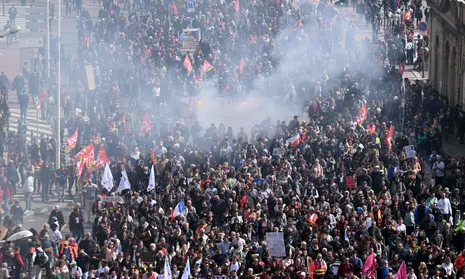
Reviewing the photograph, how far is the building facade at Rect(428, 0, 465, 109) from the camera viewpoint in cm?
5306

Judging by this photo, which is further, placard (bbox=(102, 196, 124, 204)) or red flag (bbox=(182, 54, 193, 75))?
red flag (bbox=(182, 54, 193, 75))

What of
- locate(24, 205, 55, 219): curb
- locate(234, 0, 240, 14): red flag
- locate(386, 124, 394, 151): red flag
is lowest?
locate(24, 205, 55, 219): curb

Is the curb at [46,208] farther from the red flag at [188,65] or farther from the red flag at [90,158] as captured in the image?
the red flag at [188,65]

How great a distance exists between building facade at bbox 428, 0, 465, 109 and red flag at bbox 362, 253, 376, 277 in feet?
61.4

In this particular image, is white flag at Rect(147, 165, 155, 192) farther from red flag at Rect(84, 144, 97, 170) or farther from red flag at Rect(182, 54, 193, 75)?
red flag at Rect(182, 54, 193, 75)

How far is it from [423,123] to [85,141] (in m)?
10.2

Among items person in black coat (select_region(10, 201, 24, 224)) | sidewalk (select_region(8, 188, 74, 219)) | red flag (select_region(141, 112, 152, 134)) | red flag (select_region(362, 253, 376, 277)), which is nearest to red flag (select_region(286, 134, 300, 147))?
red flag (select_region(141, 112, 152, 134))

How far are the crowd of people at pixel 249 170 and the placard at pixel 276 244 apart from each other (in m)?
0.04

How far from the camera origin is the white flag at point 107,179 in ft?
139

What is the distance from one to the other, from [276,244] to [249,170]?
6.78 metres

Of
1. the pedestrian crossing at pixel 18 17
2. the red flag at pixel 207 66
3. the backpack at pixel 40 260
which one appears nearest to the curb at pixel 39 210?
the backpack at pixel 40 260

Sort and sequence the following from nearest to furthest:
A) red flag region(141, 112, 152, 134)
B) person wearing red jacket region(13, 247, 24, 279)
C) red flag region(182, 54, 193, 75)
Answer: person wearing red jacket region(13, 247, 24, 279) → red flag region(141, 112, 152, 134) → red flag region(182, 54, 193, 75)

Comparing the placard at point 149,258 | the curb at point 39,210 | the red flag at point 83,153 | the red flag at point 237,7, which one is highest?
the red flag at point 237,7

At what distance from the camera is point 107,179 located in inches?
1673
